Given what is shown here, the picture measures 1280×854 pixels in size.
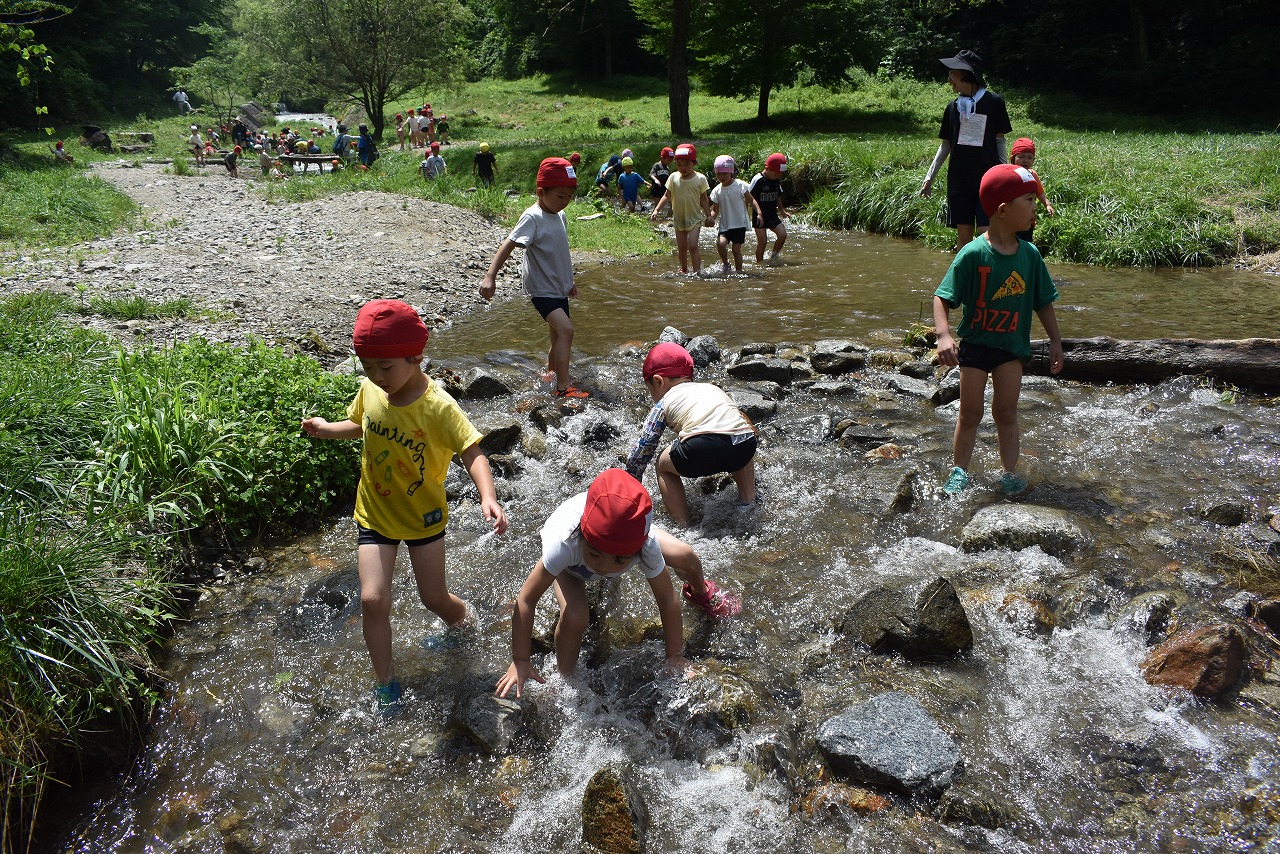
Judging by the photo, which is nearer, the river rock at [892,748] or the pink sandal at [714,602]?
the river rock at [892,748]

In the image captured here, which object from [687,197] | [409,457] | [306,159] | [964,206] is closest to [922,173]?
[687,197]

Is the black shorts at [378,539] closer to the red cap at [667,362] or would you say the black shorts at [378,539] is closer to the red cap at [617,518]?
the red cap at [617,518]

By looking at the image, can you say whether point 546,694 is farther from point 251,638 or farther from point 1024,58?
point 1024,58

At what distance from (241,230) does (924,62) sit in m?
33.8

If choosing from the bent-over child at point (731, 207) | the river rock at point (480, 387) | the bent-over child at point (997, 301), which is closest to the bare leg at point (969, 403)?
the bent-over child at point (997, 301)

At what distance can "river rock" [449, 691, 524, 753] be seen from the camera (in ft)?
11.5

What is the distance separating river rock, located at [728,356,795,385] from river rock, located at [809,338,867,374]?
0.34 meters

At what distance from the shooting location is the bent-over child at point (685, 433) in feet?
16.0

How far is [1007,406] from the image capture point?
5.00 m

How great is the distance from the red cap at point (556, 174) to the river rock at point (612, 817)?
481cm

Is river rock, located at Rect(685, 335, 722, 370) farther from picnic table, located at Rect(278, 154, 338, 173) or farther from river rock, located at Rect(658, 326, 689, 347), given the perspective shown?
picnic table, located at Rect(278, 154, 338, 173)

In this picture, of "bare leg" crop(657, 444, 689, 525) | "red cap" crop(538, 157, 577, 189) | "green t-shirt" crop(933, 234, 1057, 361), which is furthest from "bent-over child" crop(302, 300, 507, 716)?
"red cap" crop(538, 157, 577, 189)

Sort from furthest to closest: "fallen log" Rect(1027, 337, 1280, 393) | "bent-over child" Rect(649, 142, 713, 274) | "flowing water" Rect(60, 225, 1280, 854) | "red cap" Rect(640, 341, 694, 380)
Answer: "bent-over child" Rect(649, 142, 713, 274)
"fallen log" Rect(1027, 337, 1280, 393)
"red cap" Rect(640, 341, 694, 380)
"flowing water" Rect(60, 225, 1280, 854)

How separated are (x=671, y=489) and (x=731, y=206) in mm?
7907
